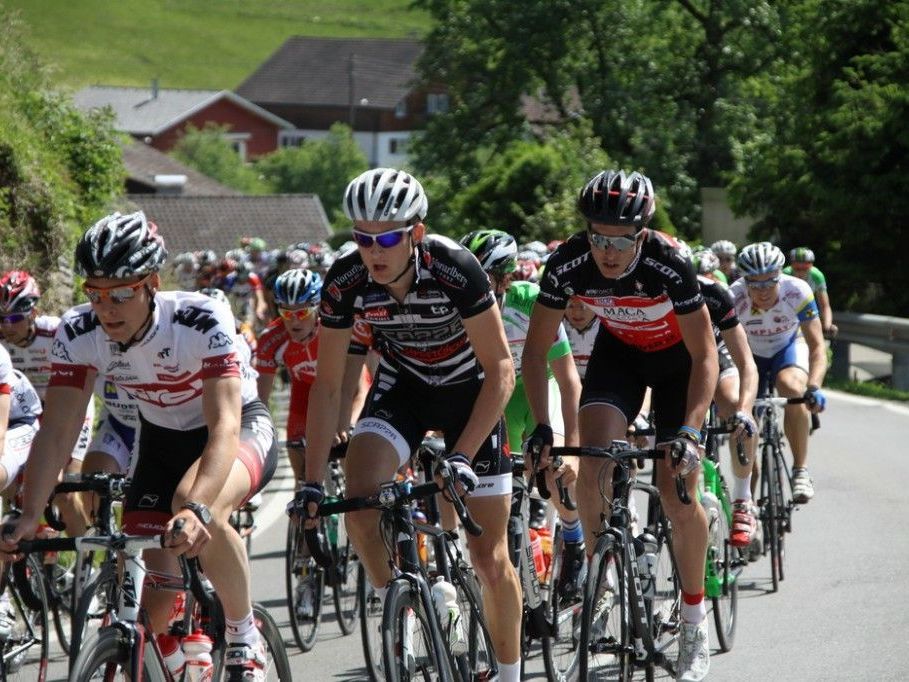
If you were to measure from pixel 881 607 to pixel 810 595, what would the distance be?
1.78 ft

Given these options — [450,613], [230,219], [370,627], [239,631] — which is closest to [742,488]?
[370,627]

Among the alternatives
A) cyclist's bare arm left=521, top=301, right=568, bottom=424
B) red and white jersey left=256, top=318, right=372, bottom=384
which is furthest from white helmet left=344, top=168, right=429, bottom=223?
red and white jersey left=256, top=318, right=372, bottom=384

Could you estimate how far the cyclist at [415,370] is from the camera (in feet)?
18.4

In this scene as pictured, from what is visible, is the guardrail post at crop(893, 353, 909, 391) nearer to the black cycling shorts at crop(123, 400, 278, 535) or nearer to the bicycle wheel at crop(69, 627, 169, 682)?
the black cycling shorts at crop(123, 400, 278, 535)

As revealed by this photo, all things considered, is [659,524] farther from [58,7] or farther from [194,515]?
[58,7]

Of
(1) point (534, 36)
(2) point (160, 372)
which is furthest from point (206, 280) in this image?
(1) point (534, 36)

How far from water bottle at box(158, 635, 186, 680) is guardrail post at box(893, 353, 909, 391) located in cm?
1596

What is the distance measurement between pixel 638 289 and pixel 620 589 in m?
1.35

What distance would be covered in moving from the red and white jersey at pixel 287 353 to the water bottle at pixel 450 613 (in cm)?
350

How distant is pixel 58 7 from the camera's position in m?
136

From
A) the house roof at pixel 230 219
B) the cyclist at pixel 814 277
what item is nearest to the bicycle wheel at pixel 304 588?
the cyclist at pixel 814 277

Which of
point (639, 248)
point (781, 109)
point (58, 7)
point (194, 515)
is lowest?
point (58, 7)

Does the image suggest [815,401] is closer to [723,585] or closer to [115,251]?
[723,585]

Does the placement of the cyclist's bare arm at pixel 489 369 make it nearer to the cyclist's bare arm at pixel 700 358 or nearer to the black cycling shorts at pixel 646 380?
the cyclist's bare arm at pixel 700 358
